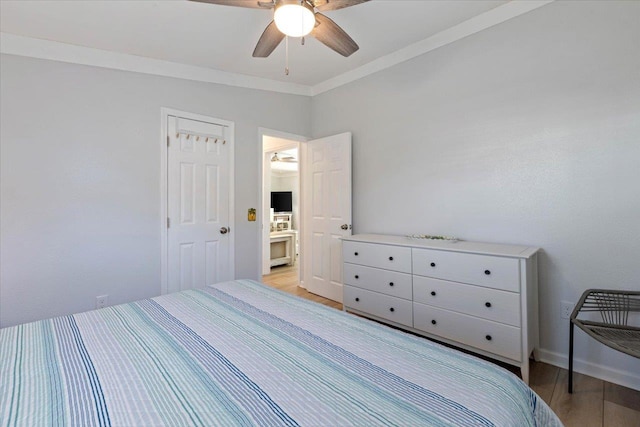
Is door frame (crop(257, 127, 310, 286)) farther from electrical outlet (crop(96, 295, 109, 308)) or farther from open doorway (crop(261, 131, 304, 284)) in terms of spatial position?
electrical outlet (crop(96, 295, 109, 308))

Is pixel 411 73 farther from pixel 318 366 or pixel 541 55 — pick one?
pixel 318 366

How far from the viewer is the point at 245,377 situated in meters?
0.95

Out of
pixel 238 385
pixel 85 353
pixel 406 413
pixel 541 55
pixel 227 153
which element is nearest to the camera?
pixel 406 413

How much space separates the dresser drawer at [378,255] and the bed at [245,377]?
122 cm

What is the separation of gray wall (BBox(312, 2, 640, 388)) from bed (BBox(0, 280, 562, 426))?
5.01 ft

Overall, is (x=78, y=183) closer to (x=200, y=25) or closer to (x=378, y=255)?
(x=200, y=25)

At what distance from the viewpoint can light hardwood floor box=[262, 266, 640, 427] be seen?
1657 mm

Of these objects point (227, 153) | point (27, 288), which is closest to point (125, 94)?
point (227, 153)

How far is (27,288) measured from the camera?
241 cm

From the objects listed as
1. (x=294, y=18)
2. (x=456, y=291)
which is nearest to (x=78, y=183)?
(x=294, y=18)

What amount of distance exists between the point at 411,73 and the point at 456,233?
1.60 meters

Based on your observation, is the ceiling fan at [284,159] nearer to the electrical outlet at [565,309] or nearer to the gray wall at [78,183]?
the gray wall at [78,183]

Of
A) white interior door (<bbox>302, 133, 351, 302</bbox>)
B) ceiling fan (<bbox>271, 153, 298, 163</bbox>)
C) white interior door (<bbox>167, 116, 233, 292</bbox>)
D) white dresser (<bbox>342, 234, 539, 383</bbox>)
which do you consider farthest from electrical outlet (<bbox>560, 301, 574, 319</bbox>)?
ceiling fan (<bbox>271, 153, 298, 163</bbox>)

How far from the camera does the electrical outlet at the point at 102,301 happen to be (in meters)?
2.67
